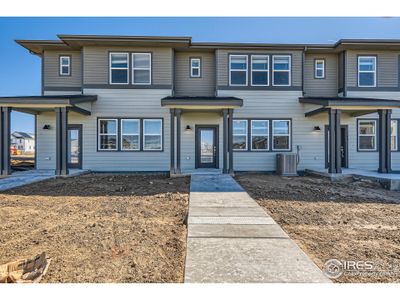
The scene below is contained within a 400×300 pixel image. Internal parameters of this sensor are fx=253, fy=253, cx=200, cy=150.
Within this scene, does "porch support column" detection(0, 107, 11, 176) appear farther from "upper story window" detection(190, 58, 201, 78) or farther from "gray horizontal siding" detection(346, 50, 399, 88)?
"gray horizontal siding" detection(346, 50, 399, 88)

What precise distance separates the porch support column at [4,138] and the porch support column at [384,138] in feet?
48.9

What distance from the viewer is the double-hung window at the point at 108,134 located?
1154 cm

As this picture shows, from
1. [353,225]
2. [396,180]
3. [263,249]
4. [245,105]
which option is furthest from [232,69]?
A: [263,249]

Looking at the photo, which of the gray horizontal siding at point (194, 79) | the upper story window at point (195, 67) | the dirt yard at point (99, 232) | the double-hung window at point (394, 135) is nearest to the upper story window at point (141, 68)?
the gray horizontal siding at point (194, 79)

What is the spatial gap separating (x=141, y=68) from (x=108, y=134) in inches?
133

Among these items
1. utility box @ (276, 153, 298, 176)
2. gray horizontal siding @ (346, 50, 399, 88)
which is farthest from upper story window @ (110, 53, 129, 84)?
gray horizontal siding @ (346, 50, 399, 88)

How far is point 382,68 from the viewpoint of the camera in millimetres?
11953

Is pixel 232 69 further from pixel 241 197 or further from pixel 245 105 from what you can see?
pixel 241 197

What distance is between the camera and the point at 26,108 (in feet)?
34.6

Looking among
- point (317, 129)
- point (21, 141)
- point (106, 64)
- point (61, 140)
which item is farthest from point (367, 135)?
point (21, 141)

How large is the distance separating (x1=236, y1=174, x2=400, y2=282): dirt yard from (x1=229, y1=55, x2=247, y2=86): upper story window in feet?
17.3

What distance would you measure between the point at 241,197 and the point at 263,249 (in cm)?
326

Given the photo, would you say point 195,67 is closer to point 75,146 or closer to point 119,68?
point 119,68

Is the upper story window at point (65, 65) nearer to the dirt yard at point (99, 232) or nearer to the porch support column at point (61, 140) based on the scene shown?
the porch support column at point (61, 140)
